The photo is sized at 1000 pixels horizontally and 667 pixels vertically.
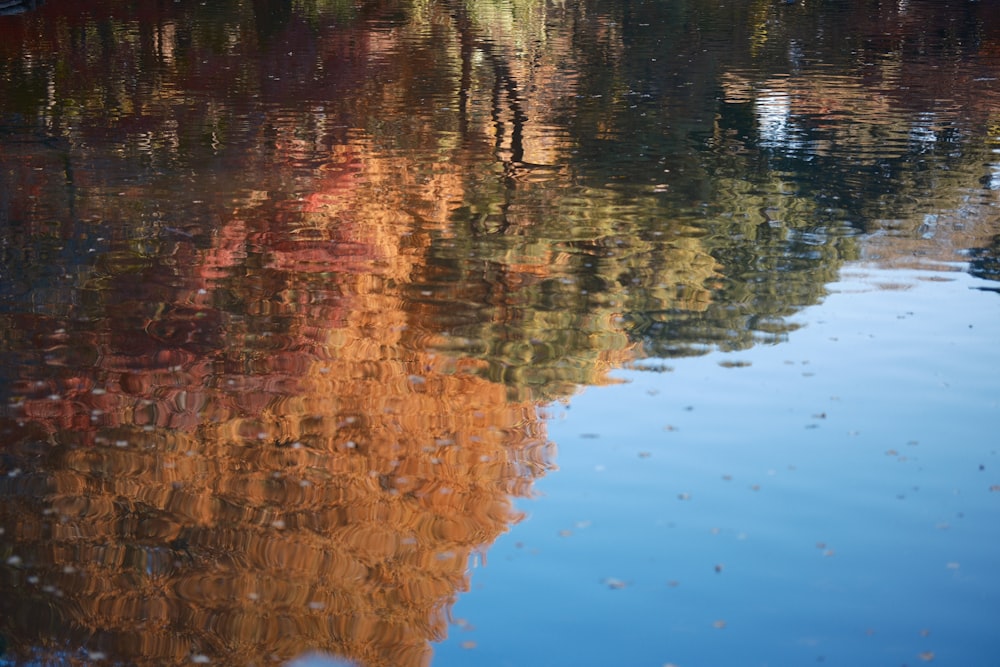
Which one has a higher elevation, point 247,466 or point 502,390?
point 502,390

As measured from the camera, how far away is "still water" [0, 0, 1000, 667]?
19.4 ft

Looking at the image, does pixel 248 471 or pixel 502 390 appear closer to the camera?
pixel 248 471

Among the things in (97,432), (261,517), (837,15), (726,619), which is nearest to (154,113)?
(97,432)

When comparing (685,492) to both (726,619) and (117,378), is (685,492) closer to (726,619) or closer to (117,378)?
(726,619)

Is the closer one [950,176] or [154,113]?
[950,176]

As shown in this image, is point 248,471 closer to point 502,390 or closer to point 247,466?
point 247,466

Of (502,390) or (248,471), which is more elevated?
(502,390)

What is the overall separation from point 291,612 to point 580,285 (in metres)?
5.77

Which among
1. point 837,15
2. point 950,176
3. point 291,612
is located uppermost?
point 837,15

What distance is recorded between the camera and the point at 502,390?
8648mm

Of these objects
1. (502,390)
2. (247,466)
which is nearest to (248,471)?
(247,466)

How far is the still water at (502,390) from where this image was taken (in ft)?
19.4

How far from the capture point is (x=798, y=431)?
25.9 ft

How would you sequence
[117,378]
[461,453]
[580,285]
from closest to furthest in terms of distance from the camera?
[461,453] → [117,378] → [580,285]
